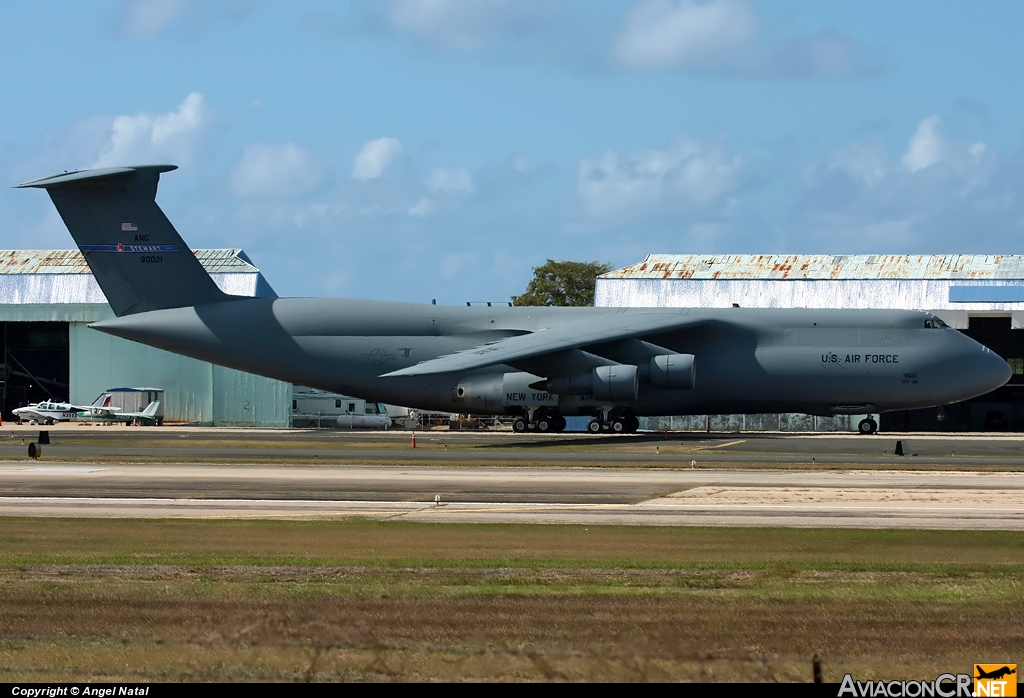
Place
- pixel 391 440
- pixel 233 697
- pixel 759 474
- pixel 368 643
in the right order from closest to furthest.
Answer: pixel 233 697 → pixel 368 643 → pixel 759 474 → pixel 391 440

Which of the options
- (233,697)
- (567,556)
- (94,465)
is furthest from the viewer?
(94,465)

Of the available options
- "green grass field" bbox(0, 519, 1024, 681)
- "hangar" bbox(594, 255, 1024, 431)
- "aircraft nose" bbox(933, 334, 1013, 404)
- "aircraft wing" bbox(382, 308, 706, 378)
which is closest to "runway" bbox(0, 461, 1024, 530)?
"green grass field" bbox(0, 519, 1024, 681)

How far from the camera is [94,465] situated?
2958cm

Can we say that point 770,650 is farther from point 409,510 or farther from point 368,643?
point 409,510

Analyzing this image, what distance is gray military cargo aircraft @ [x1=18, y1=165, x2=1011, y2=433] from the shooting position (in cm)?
4134

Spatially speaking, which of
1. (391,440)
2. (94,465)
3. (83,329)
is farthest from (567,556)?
(83,329)

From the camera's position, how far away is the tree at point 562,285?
3920 inches

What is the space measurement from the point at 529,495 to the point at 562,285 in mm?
78342

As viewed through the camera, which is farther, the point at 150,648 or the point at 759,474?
the point at 759,474

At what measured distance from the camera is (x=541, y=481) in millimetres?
25625

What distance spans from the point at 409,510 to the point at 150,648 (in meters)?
11.4

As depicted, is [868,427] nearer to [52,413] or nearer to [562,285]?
[52,413]

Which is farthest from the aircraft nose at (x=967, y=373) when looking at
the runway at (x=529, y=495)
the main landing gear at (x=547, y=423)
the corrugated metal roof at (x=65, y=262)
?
the corrugated metal roof at (x=65, y=262)

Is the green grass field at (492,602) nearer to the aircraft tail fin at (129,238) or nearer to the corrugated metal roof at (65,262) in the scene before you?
the aircraft tail fin at (129,238)
